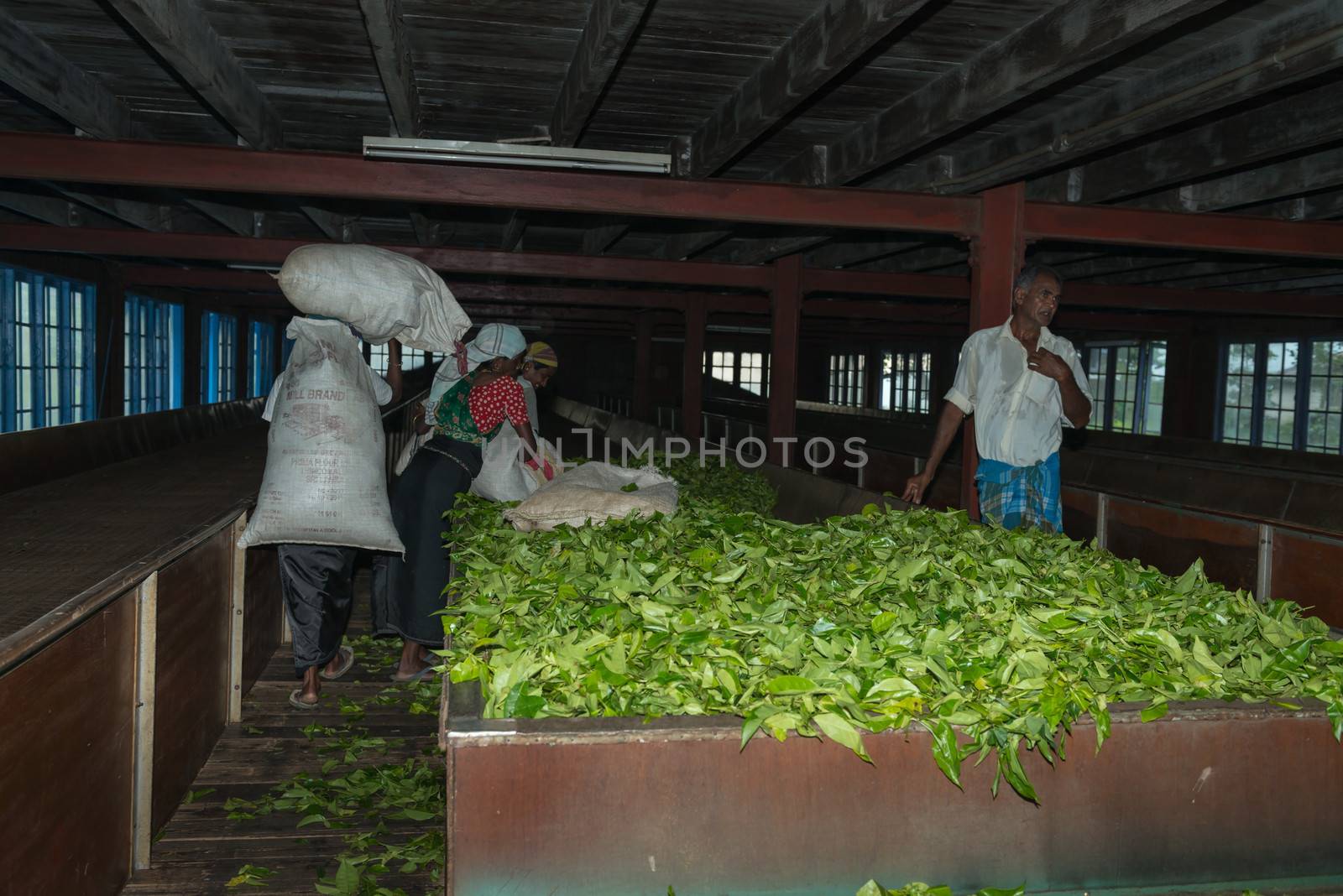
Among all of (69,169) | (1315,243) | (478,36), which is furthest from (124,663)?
(1315,243)

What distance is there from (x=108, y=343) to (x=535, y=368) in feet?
36.6

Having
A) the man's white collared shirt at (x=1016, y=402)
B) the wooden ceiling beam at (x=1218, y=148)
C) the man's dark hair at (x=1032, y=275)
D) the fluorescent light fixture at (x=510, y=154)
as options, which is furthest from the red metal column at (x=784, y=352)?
the man's dark hair at (x=1032, y=275)

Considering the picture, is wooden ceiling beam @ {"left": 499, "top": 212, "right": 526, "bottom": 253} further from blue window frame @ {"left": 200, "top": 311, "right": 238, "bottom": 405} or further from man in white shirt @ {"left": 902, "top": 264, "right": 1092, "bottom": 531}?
blue window frame @ {"left": 200, "top": 311, "right": 238, "bottom": 405}

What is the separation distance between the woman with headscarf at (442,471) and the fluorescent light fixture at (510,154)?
3.49ft

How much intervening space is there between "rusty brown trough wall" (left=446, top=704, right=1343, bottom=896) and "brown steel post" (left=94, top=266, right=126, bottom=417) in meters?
14.5

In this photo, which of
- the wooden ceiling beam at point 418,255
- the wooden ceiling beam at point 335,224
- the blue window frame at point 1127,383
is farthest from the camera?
the blue window frame at point 1127,383

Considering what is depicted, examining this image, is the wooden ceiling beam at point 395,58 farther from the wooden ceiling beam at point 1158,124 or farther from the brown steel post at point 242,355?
the brown steel post at point 242,355

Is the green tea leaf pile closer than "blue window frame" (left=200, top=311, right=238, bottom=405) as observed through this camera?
Yes

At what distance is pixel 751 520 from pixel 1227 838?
2.20 meters

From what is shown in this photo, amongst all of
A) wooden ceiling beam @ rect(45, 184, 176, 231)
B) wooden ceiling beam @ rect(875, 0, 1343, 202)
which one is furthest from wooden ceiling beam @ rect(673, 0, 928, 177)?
wooden ceiling beam @ rect(45, 184, 176, 231)

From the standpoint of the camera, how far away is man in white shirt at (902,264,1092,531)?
16.4 feet

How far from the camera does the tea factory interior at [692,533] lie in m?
2.18

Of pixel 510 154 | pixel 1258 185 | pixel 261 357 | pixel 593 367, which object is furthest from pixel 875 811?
pixel 593 367

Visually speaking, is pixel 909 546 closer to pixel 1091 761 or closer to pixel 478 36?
pixel 1091 761
